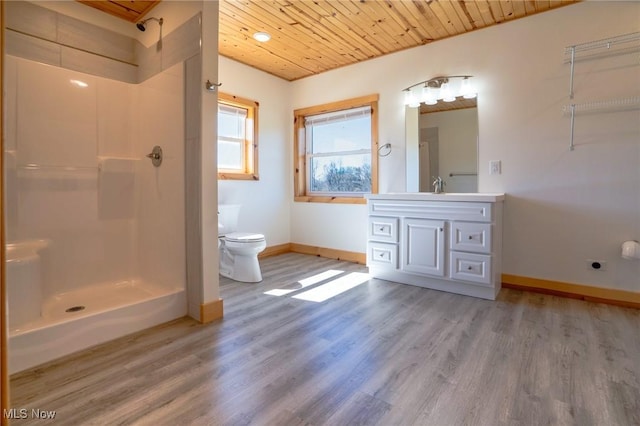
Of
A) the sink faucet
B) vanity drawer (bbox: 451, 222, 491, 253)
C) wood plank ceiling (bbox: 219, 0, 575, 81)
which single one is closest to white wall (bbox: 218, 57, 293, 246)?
wood plank ceiling (bbox: 219, 0, 575, 81)

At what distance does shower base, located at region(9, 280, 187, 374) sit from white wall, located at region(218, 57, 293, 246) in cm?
152

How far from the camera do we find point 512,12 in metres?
2.73

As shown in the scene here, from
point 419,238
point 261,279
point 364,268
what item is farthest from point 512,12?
point 261,279

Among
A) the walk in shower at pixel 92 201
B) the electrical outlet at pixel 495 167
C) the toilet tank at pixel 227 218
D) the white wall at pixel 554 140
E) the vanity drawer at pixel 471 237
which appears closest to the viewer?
the walk in shower at pixel 92 201

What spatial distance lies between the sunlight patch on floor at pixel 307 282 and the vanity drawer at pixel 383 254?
16.5 inches

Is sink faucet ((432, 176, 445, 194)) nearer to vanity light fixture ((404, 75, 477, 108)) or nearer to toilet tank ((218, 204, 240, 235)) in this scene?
vanity light fixture ((404, 75, 477, 108))

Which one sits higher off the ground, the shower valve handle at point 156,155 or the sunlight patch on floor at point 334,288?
the shower valve handle at point 156,155

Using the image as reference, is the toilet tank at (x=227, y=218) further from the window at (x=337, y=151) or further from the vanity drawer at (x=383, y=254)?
the vanity drawer at (x=383, y=254)

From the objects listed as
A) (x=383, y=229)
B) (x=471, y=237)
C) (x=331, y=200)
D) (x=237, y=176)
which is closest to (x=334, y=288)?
(x=383, y=229)

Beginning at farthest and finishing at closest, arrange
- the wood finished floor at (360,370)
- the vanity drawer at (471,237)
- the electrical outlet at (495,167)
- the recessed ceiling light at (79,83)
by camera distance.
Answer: the electrical outlet at (495,167) → the vanity drawer at (471,237) → the recessed ceiling light at (79,83) → the wood finished floor at (360,370)

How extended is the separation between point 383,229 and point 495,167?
45.0 inches

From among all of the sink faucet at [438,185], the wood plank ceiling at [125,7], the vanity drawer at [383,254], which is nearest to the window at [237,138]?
the wood plank ceiling at [125,7]

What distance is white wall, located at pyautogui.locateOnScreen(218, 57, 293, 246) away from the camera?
12.3ft

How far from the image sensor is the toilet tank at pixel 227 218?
11.0 ft
